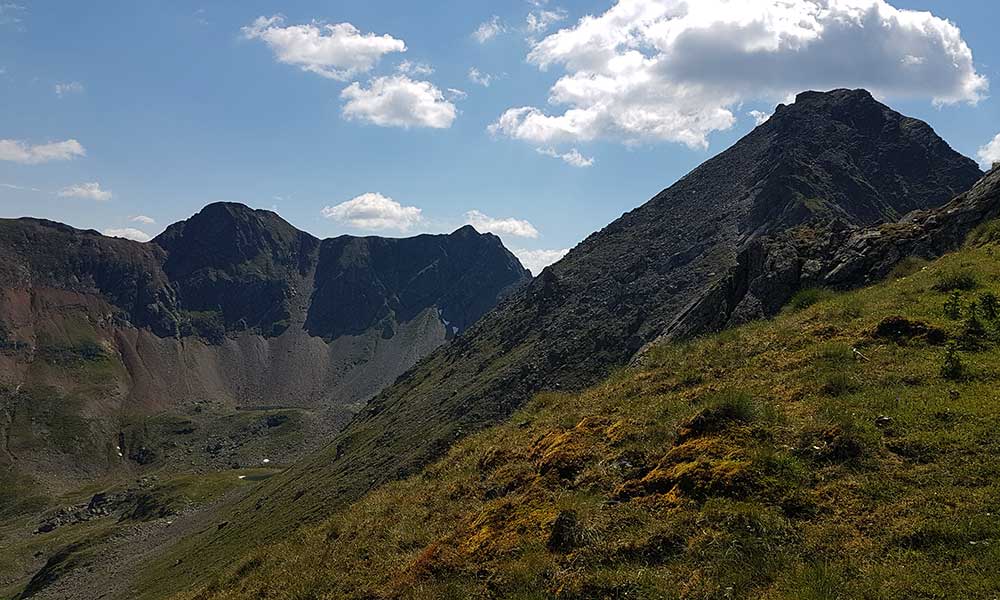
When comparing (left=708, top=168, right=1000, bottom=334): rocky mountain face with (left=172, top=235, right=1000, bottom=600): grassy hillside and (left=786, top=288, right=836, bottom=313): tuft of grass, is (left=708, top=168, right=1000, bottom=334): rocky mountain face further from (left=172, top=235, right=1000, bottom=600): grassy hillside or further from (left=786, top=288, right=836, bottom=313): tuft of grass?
(left=172, top=235, right=1000, bottom=600): grassy hillside

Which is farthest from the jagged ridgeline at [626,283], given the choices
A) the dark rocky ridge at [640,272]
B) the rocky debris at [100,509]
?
the rocky debris at [100,509]

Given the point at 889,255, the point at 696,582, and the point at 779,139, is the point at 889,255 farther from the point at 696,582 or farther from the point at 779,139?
the point at 779,139

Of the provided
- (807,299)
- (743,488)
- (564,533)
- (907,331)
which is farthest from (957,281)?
(564,533)

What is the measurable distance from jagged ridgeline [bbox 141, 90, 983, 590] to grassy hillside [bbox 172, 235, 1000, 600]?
213ft

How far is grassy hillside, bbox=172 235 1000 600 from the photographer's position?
9.57m

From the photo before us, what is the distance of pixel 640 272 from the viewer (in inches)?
4710

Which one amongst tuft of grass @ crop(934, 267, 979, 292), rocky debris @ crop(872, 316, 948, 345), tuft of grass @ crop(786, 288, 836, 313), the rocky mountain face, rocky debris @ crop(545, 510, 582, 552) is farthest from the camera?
the rocky mountain face

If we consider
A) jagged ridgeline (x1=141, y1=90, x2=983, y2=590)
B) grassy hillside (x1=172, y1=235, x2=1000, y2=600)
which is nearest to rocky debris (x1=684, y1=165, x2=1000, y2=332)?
grassy hillside (x1=172, y1=235, x2=1000, y2=600)

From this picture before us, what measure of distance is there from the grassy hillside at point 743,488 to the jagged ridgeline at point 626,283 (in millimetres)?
64818

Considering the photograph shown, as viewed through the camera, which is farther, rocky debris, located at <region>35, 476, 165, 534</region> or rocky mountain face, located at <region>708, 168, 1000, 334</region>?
rocky debris, located at <region>35, 476, 165, 534</region>

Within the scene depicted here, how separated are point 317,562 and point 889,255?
28491 mm

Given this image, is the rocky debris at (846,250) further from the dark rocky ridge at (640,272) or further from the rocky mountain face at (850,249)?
the dark rocky ridge at (640,272)

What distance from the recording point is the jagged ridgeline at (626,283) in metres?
99.8

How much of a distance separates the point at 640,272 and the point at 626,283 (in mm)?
3907
